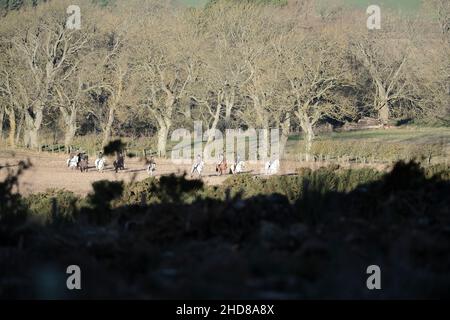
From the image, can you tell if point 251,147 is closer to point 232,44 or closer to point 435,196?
point 232,44

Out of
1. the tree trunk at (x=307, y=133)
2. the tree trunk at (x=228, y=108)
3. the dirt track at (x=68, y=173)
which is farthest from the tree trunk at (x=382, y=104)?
the dirt track at (x=68, y=173)

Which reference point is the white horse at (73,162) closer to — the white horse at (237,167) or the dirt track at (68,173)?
the dirt track at (68,173)

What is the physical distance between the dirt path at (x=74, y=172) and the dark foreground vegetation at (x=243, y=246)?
2249cm

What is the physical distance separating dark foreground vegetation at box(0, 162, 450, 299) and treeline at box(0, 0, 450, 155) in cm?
4476

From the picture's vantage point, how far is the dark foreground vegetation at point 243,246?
8891 mm

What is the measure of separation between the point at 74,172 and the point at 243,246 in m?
40.8

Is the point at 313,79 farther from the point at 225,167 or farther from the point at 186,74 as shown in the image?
the point at 225,167

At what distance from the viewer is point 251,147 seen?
64750mm

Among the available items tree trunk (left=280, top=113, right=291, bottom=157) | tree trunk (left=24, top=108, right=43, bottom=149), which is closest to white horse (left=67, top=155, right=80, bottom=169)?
tree trunk (left=280, top=113, right=291, bottom=157)

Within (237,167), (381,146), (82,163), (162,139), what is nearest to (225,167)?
(237,167)

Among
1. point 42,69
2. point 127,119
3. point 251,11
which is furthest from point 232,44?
point 42,69

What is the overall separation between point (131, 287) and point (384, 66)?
7456 cm

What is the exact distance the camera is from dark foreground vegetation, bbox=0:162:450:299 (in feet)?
29.2

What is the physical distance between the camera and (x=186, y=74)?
6856 centimetres
